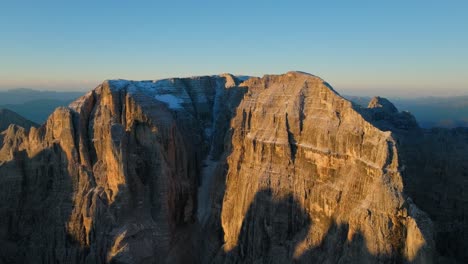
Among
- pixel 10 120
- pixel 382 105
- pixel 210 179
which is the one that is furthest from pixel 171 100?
pixel 10 120

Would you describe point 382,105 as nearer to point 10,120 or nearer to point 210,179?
point 210,179

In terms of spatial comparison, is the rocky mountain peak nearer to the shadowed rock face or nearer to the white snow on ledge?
the shadowed rock face

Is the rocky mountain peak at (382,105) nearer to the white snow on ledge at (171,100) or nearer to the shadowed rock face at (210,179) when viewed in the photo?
the shadowed rock face at (210,179)

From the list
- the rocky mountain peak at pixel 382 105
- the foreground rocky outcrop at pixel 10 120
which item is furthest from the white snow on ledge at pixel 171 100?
the foreground rocky outcrop at pixel 10 120

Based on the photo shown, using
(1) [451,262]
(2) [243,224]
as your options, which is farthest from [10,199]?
(1) [451,262]

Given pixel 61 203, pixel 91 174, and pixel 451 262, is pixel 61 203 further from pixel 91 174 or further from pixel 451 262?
pixel 451 262

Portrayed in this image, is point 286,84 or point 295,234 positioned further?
point 286,84

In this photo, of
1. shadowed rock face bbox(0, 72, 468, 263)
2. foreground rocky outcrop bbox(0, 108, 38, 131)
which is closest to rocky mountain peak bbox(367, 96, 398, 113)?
shadowed rock face bbox(0, 72, 468, 263)
